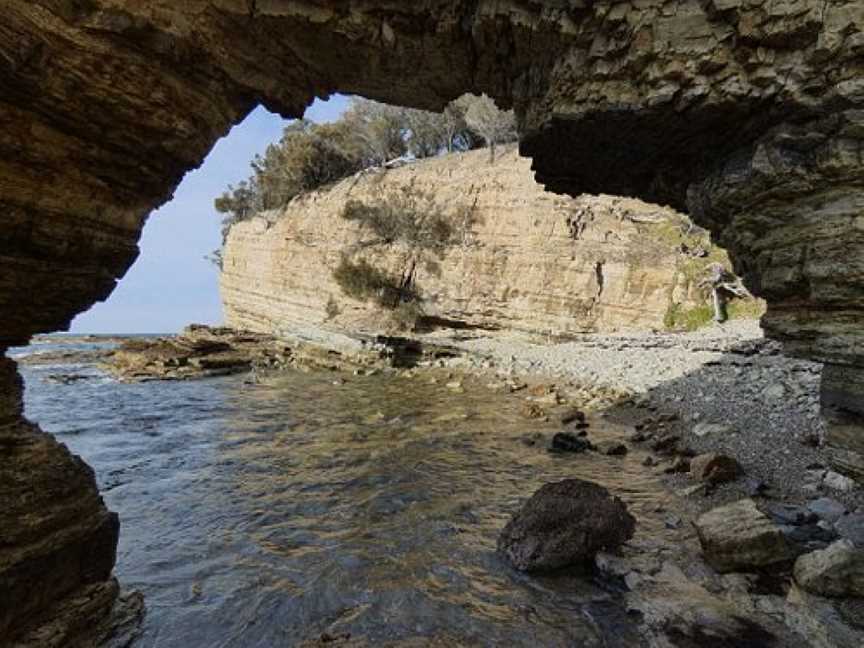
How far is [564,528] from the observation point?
20.8ft

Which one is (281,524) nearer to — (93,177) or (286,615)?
(286,615)

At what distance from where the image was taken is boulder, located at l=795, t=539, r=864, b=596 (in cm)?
470

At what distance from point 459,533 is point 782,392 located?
8871 mm

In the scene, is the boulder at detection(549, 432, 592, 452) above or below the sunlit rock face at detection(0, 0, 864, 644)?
below

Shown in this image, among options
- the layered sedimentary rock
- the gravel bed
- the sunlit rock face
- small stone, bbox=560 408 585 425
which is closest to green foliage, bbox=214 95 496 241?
the layered sedimentary rock

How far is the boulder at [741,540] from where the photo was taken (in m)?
5.44

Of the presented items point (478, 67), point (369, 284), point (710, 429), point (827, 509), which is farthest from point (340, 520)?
point (369, 284)

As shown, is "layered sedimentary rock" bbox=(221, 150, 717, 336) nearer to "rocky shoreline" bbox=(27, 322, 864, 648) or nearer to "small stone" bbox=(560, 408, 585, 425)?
"rocky shoreline" bbox=(27, 322, 864, 648)

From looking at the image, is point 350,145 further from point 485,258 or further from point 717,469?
point 717,469

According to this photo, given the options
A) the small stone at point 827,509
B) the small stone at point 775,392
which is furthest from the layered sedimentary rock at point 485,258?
the small stone at point 827,509

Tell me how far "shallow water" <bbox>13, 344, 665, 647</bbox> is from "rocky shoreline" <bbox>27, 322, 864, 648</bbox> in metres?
0.53

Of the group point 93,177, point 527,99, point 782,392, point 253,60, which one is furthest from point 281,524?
point 782,392

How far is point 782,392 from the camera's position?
452 inches

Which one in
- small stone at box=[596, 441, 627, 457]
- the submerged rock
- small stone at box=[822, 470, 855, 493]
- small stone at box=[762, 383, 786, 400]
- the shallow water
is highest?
small stone at box=[762, 383, 786, 400]
